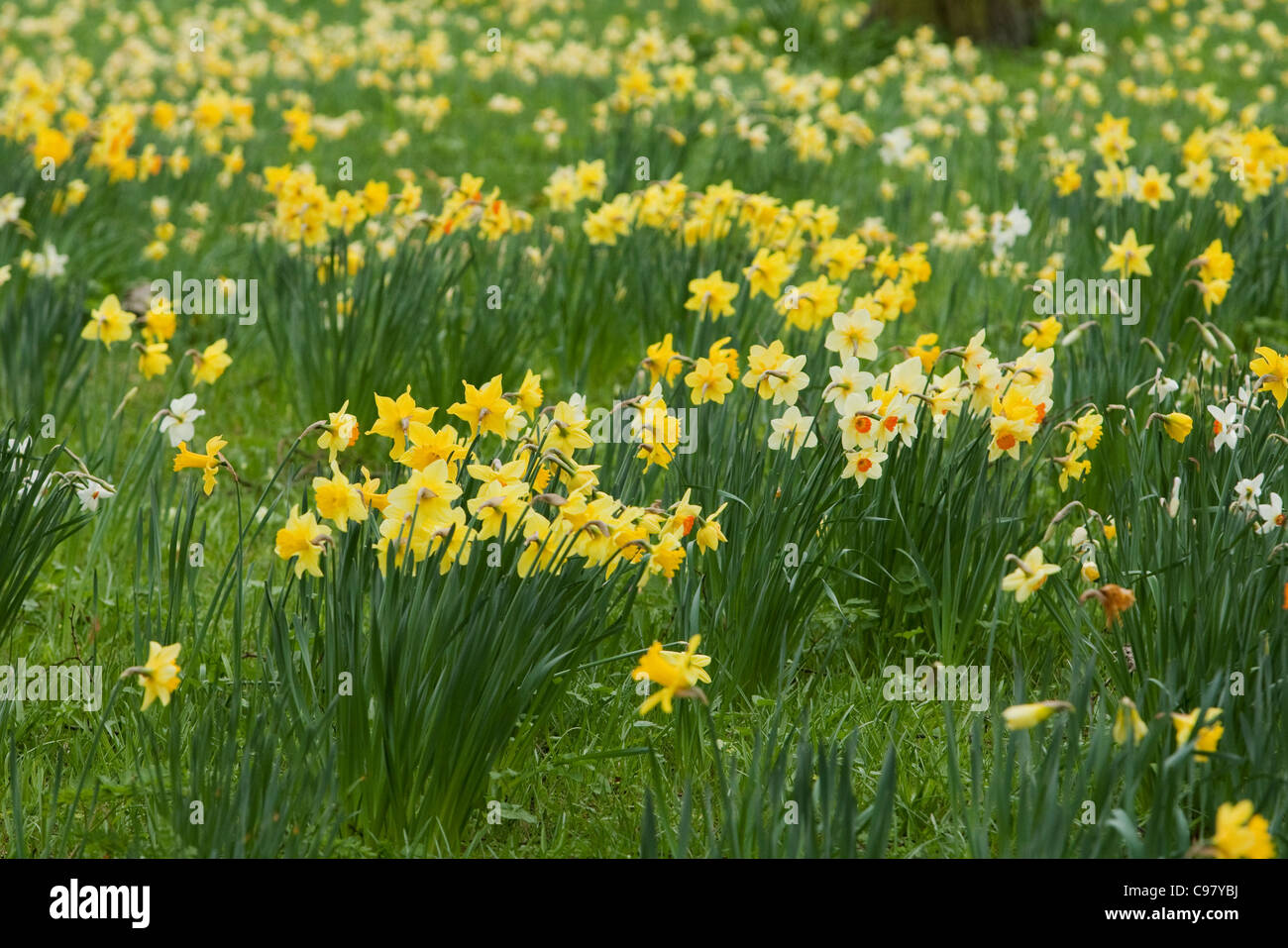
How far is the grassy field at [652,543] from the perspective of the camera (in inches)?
79.3

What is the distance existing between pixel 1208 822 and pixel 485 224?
2872mm

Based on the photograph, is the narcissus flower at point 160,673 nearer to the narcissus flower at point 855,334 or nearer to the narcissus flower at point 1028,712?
the narcissus flower at point 1028,712

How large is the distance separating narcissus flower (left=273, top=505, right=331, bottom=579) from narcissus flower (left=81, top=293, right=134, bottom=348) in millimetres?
1468

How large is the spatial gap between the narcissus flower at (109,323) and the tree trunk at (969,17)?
8853 mm

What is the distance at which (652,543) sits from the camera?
2.40m

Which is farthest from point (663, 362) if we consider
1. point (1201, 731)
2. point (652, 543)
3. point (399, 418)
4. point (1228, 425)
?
point (1201, 731)

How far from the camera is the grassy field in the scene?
2.01 metres

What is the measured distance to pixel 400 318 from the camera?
3.88 metres

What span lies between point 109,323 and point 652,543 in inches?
68.8

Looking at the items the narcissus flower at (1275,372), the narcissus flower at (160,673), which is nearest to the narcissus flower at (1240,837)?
the narcissus flower at (1275,372)

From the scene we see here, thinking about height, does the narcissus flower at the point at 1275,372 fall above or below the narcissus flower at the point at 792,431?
above

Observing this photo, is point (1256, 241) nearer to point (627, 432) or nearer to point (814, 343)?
point (814, 343)

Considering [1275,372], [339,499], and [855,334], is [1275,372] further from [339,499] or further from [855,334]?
[339,499]
